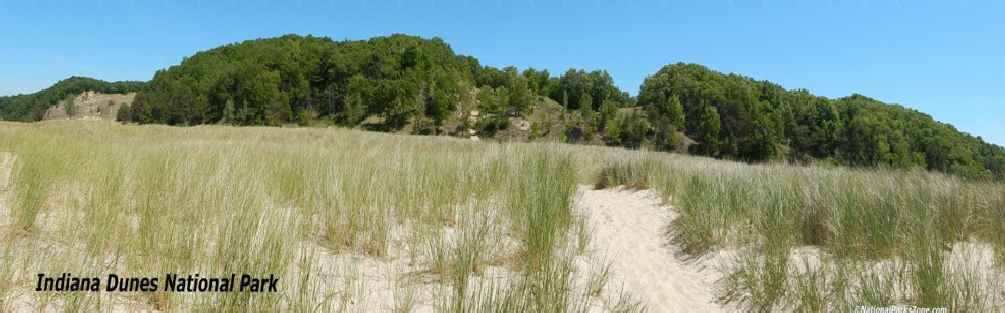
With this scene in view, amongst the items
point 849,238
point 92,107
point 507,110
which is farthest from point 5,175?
point 92,107

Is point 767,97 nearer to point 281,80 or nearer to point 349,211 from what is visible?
point 281,80

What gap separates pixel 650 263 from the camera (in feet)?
13.0

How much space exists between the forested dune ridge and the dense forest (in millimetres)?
1431

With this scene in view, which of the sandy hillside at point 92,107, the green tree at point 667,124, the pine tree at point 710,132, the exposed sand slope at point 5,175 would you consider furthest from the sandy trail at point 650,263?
the sandy hillside at point 92,107

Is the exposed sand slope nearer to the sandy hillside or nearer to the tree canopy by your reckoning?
the tree canopy

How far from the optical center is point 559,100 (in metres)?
82.9

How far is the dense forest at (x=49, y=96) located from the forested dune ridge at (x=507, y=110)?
56.4 inches

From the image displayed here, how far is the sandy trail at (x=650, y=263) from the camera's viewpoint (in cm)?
309

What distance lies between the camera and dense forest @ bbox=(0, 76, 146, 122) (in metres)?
79.6

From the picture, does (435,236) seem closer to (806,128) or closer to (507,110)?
(507,110)

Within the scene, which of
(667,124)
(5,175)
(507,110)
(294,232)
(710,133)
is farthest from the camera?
(507,110)

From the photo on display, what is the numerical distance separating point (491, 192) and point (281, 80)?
234ft

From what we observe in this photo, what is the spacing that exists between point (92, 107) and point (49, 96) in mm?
17424

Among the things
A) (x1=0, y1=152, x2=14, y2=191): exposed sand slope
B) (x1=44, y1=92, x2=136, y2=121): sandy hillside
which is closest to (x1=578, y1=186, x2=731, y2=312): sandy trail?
(x1=0, y1=152, x2=14, y2=191): exposed sand slope
